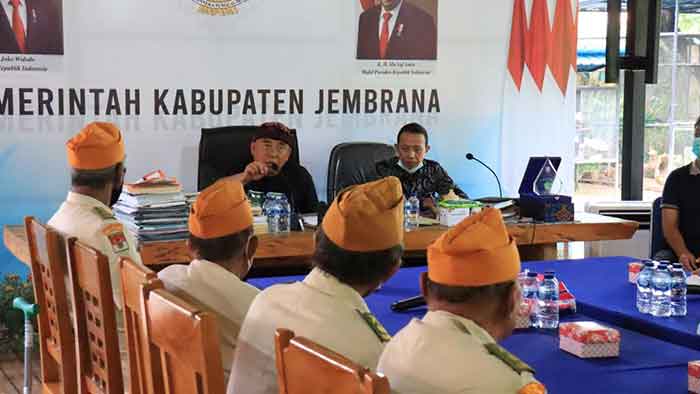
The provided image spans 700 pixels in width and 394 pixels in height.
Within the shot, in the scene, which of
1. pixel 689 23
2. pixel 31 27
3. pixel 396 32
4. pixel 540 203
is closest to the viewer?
pixel 540 203

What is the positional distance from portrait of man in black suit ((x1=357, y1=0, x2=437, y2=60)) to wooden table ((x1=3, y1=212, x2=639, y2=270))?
1562 mm

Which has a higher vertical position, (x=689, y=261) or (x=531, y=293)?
(x=531, y=293)

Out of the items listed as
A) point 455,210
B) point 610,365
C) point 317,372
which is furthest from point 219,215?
point 455,210

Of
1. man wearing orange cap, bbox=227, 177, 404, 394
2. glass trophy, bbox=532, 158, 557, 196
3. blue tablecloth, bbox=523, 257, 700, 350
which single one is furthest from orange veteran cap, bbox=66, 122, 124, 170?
glass trophy, bbox=532, 158, 557, 196

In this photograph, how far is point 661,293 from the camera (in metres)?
2.89

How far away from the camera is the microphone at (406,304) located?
290 centimetres

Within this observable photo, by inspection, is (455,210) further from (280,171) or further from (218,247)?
(218,247)

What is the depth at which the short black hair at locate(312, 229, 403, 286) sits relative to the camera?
81.9 inches

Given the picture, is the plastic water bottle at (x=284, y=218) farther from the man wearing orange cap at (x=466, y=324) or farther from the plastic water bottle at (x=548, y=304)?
the man wearing orange cap at (x=466, y=324)

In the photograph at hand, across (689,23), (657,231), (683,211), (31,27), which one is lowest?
(657,231)

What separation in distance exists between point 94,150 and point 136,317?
111 cm

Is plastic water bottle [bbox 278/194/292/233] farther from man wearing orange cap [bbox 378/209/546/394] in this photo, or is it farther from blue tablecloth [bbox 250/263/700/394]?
Result: man wearing orange cap [bbox 378/209/546/394]

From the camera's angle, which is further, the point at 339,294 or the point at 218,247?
the point at 218,247

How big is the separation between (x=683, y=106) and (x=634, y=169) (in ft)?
1.68
